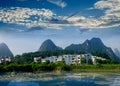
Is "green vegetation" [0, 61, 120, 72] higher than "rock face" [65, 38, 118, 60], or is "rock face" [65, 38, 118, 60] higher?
"rock face" [65, 38, 118, 60]

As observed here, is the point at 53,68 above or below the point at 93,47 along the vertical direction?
below

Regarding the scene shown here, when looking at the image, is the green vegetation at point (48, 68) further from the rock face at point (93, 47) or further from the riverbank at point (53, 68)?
the rock face at point (93, 47)

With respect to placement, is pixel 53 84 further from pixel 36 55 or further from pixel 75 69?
pixel 36 55

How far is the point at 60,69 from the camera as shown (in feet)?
53.2

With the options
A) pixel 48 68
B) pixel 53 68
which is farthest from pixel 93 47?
pixel 48 68

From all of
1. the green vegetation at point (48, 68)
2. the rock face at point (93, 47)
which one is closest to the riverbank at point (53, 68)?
the green vegetation at point (48, 68)

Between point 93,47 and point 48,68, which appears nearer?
point 48,68

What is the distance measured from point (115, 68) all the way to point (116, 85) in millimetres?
7190

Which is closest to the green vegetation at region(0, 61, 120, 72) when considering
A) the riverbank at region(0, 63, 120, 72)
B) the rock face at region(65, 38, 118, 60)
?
the riverbank at region(0, 63, 120, 72)

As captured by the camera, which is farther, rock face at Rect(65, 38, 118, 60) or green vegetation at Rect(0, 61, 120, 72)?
rock face at Rect(65, 38, 118, 60)

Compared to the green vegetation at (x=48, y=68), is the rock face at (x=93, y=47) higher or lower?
higher

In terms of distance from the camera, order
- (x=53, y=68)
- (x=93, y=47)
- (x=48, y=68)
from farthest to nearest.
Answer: (x=93, y=47) → (x=53, y=68) → (x=48, y=68)

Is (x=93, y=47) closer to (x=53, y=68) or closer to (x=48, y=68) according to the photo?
(x=53, y=68)

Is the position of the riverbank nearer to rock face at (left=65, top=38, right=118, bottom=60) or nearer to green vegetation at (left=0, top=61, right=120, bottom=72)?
green vegetation at (left=0, top=61, right=120, bottom=72)
